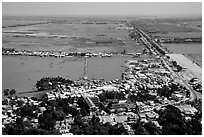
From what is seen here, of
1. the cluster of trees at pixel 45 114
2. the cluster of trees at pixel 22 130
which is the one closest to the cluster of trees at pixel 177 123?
the cluster of trees at pixel 45 114

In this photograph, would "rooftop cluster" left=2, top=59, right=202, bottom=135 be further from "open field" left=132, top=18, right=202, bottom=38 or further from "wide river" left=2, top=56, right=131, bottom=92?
"open field" left=132, top=18, right=202, bottom=38

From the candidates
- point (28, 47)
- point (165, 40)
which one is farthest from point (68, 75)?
point (165, 40)

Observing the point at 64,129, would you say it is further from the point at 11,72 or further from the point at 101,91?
the point at 11,72

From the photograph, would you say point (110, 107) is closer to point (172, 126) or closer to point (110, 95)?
point (110, 95)

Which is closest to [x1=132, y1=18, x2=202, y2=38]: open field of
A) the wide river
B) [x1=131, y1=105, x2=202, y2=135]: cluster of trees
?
the wide river

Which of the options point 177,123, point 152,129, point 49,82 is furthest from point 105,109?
point 49,82

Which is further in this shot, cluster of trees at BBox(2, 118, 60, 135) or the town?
the town

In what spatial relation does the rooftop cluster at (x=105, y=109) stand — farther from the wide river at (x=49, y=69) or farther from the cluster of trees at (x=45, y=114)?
the wide river at (x=49, y=69)
